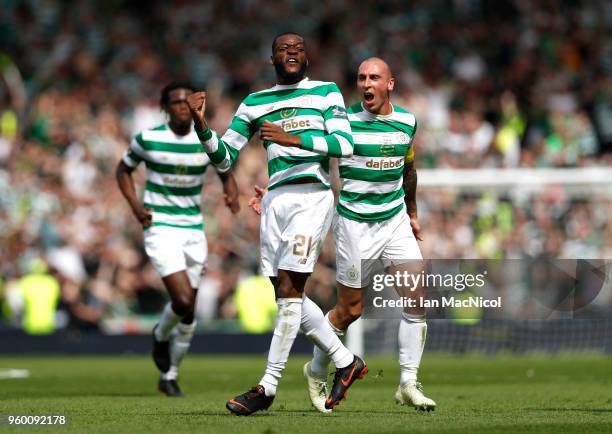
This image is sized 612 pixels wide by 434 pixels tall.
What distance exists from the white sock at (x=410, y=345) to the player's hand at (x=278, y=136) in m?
1.99

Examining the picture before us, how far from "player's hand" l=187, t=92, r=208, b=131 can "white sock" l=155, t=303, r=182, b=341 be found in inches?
144

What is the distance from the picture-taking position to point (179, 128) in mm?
12172

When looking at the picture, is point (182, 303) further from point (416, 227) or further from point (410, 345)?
point (410, 345)

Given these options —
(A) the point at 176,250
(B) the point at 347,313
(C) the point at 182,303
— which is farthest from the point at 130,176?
(B) the point at 347,313

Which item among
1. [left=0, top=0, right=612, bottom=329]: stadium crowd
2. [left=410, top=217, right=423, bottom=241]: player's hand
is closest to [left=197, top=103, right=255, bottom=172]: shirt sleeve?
[left=410, top=217, right=423, bottom=241]: player's hand

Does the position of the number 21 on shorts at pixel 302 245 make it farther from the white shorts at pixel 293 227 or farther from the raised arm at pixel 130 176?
the raised arm at pixel 130 176

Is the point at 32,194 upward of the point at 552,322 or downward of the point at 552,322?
upward

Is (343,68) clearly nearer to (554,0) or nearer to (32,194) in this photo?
(554,0)

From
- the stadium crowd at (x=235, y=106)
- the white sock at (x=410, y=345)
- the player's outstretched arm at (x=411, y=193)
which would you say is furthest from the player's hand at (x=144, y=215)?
the stadium crowd at (x=235, y=106)

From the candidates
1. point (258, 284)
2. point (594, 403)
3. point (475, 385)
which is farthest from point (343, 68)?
point (594, 403)

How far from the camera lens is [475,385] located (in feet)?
42.8

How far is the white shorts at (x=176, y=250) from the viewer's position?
11.9 m

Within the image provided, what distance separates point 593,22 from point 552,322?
761 centimetres
